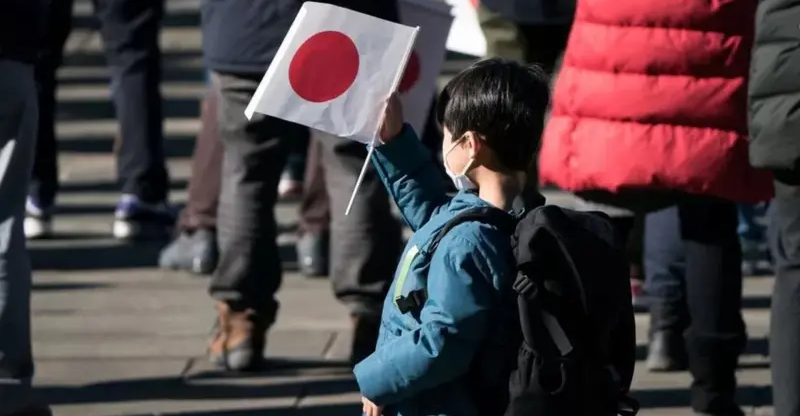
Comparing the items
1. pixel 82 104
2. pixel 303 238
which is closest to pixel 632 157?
pixel 303 238

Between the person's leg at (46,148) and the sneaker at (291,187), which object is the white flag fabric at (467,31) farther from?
the sneaker at (291,187)

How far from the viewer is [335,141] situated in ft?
17.9

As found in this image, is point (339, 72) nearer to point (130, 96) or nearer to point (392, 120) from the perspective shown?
point (392, 120)

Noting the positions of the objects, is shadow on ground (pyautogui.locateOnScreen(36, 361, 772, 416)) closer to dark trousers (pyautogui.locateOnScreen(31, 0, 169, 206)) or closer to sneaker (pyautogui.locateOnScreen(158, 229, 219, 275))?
sneaker (pyautogui.locateOnScreen(158, 229, 219, 275))

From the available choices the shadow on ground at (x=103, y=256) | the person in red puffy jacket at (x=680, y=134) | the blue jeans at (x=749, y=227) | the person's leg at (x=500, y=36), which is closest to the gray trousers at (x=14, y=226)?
the person in red puffy jacket at (x=680, y=134)

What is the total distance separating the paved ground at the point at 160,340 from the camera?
5336 mm

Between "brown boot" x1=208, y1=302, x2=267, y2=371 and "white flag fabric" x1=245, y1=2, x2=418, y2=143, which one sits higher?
"white flag fabric" x1=245, y1=2, x2=418, y2=143

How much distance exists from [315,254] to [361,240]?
5.22 feet

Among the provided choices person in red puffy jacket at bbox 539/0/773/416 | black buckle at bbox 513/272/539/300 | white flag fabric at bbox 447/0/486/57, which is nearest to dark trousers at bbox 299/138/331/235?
white flag fabric at bbox 447/0/486/57

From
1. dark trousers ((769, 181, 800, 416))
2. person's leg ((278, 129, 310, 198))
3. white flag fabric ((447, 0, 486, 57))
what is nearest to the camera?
dark trousers ((769, 181, 800, 416))

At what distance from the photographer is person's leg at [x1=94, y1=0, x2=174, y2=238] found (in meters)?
7.62

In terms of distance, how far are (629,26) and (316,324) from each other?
1.99 meters

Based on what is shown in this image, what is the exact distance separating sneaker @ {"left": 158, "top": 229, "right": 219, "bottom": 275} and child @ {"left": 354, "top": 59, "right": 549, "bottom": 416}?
146 inches

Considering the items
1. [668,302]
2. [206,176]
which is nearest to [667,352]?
[668,302]
